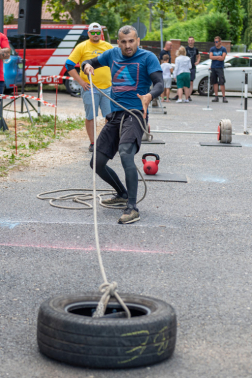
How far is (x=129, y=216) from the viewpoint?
5766mm

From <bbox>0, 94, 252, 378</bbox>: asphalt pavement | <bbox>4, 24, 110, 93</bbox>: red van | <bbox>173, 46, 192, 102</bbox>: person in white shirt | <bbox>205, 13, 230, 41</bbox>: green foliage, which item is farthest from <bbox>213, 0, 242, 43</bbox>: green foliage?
<bbox>0, 94, 252, 378</bbox>: asphalt pavement

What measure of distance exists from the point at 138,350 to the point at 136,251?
2.07 meters

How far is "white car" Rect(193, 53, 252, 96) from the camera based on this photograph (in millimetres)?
23406

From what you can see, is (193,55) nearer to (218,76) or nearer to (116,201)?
(218,76)

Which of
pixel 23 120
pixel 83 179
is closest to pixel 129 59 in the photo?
pixel 83 179

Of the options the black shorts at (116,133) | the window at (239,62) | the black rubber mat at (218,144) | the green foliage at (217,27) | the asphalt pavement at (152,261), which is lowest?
the asphalt pavement at (152,261)

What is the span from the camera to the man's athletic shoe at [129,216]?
18.8 ft

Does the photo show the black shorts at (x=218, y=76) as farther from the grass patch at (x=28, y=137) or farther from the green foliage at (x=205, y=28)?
the green foliage at (x=205, y=28)

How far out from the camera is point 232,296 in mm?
3887

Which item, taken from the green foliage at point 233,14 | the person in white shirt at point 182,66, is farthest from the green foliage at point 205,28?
the person in white shirt at point 182,66

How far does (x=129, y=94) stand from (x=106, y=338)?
3.51 meters

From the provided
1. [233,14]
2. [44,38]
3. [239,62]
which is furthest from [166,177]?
[233,14]

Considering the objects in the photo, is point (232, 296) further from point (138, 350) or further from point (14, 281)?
point (14, 281)

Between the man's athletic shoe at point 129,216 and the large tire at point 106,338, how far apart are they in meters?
2.73
